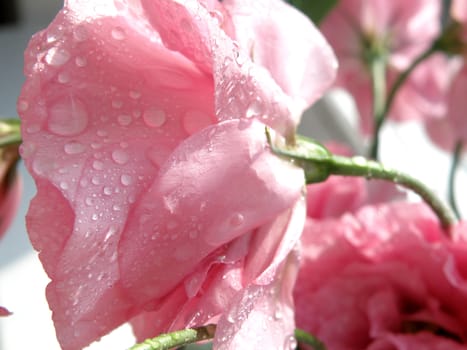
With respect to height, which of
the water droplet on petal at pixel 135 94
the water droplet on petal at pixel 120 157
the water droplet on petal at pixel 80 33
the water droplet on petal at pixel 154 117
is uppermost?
the water droplet on petal at pixel 80 33

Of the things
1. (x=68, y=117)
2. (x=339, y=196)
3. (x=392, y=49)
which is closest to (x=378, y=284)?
(x=339, y=196)


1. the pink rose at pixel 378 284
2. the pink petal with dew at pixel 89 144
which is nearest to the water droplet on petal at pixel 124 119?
the pink petal with dew at pixel 89 144

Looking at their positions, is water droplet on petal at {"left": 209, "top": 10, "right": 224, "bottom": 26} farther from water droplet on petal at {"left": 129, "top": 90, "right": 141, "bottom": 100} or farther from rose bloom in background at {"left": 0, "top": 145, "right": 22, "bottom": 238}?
rose bloom in background at {"left": 0, "top": 145, "right": 22, "bottom": 238}

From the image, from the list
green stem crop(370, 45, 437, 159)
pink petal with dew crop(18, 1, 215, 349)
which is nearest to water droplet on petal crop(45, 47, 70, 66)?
pink petal with dew crop(18, 1, 215, 349)

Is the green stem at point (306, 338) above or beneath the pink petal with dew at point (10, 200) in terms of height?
above

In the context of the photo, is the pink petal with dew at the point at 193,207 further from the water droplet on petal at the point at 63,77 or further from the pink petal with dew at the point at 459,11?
the pink petal with dew at the point at 459,11

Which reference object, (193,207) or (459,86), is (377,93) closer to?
(459,86)
